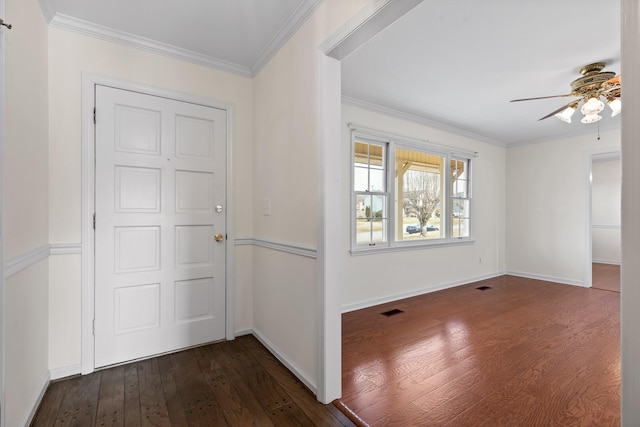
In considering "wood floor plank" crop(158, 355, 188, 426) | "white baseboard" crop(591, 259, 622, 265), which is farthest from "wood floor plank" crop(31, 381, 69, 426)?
"white baseboard" crop(591, 259, 622, 265)

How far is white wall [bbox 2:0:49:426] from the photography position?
1409 mm

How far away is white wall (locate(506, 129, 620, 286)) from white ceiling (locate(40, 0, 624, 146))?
201 cm

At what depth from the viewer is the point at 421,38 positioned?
2.31 meters

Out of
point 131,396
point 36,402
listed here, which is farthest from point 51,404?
point 131,396

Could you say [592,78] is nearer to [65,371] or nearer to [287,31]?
[287,31]

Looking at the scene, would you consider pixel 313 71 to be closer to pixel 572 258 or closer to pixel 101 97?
pixel 101 97

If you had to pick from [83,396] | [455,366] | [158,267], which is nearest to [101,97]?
[158,267]

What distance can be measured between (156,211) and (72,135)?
77cm

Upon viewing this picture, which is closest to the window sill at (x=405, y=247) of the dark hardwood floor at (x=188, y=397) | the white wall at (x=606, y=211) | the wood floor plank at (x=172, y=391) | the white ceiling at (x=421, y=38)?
the dark hardwood floor at (x=188, y=397)

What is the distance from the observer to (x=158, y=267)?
245cm

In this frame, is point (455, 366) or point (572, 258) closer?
point (455, 366)

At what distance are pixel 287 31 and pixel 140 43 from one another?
47.1 inches

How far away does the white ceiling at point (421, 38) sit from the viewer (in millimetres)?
1992

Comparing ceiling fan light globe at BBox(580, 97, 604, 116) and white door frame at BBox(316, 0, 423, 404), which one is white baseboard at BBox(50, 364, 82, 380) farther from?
ceiling fan light globe at BBox(580, 97, 604, 116)
